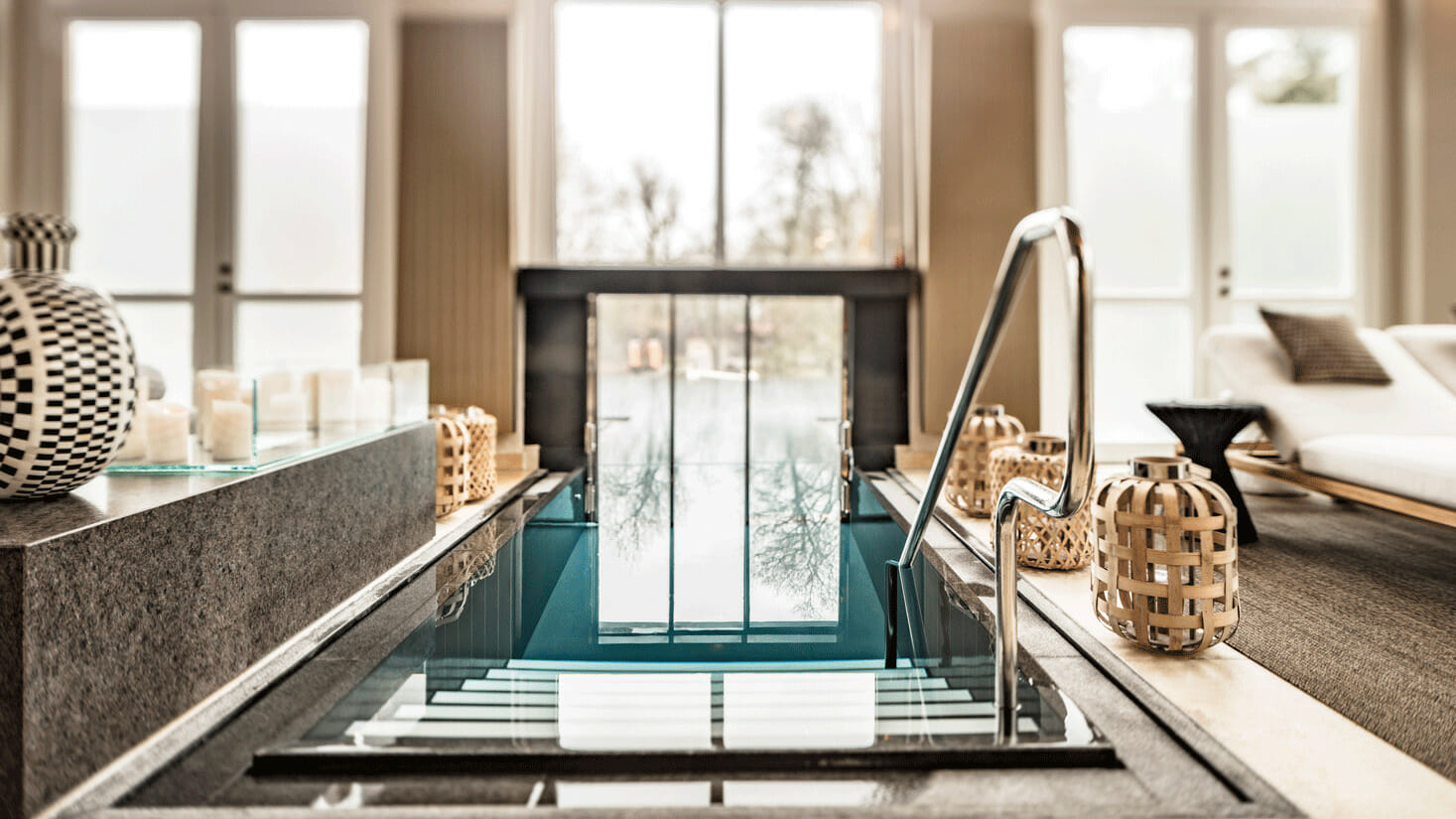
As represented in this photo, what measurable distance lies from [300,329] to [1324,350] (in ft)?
16.5

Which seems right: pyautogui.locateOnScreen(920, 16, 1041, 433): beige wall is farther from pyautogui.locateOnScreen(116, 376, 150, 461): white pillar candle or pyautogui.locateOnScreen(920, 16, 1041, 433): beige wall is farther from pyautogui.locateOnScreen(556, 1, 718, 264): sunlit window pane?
pyautogui.locateOnScreen(116, 376, 150, 461): white pillar candle

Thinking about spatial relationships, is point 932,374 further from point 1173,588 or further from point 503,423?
point 1173,588

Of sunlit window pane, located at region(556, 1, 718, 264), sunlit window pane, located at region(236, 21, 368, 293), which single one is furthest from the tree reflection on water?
sunlit window pane, located at region(236, 21, 368, 293)

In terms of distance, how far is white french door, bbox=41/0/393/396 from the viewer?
5.15 m

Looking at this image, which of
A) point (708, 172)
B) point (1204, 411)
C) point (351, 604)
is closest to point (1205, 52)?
point (708, 172)

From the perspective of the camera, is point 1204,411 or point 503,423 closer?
point 1204,411

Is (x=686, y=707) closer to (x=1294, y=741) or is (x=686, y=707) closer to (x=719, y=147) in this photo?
(x=1294, y=741)

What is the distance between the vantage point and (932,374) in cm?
506

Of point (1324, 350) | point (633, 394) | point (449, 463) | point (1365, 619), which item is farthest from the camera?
point (633, 394)

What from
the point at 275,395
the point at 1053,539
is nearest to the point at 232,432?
the point at 275,395

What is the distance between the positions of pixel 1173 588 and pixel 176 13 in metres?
5.89

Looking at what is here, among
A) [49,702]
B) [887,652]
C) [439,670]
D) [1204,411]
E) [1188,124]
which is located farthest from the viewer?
[1188,124]

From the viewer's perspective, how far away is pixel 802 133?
5.38m

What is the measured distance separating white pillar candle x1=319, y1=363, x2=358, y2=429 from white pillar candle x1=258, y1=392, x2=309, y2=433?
2.4 inches
